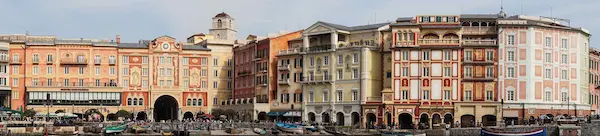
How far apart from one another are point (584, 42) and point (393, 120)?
2675cm

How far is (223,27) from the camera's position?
155375 mm

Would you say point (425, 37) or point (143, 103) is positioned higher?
point (425, 37)

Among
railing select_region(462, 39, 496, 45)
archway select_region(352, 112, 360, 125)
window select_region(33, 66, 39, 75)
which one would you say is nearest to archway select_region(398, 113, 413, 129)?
archway select_region(352, 112, 360, 125)

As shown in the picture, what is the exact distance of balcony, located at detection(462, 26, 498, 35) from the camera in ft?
333

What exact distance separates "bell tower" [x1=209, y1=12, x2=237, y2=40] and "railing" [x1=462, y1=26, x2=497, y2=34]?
5995 centimetres

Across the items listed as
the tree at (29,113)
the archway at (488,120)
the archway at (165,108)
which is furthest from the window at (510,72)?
the tree at (29,113)

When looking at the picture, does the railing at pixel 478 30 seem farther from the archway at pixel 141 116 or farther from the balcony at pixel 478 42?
the archway at pixel 141 116

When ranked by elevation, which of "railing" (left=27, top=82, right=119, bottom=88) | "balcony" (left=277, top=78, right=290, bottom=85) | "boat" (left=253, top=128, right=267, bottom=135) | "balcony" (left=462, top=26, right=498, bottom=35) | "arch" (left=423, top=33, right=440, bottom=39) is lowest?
"boat" (left=253, top=128, right=267, bottom=135)

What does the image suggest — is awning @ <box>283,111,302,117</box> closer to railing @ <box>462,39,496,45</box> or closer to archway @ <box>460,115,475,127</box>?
archway @ <box>460,115,475,127</box>

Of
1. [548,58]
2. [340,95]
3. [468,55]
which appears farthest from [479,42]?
[340,95]

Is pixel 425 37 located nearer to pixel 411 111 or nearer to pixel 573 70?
pixel 411 111

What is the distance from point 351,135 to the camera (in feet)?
288

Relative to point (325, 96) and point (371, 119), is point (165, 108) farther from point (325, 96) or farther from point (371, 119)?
point (371, 119)

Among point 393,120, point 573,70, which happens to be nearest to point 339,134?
point 393,120
